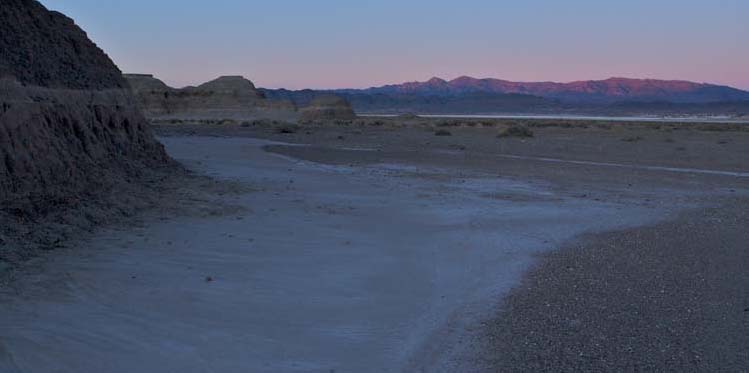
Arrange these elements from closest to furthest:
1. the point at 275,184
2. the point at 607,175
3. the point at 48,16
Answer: the point at 48,16
the point at 275,184
the point at 607,175

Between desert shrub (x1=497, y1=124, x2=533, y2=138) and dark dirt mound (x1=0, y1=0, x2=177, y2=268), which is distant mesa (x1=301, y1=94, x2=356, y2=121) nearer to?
desert shrub (x1=497, y1=124, x2=533, y2=138)

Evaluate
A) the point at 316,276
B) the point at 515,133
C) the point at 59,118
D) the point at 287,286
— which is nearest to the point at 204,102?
the point at 515,133

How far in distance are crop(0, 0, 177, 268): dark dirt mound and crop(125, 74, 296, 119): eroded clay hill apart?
7345 cm

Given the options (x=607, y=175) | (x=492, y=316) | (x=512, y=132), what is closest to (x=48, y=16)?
(x=492, y=316)

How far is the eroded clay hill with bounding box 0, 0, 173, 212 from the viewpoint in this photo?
36.1 feet

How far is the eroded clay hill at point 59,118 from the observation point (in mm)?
11016

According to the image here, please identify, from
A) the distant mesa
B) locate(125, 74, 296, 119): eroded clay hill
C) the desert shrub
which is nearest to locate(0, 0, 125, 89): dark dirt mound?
the desert shrub

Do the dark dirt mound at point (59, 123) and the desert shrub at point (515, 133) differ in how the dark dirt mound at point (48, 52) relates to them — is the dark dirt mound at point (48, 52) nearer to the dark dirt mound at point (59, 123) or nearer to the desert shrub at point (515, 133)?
the dark dirt mound at point (59, 123)

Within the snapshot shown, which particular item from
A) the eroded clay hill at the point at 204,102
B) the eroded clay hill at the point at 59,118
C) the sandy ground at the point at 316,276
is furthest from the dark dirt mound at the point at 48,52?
the eroded clay hill at the point at 204,102

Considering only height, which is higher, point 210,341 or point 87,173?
point 87,173

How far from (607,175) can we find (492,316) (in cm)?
1720

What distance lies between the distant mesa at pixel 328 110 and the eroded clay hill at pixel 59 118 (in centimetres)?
6746

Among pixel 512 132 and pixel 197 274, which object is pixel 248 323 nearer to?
pixel 197 274

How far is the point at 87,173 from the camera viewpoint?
1286 centimetres
